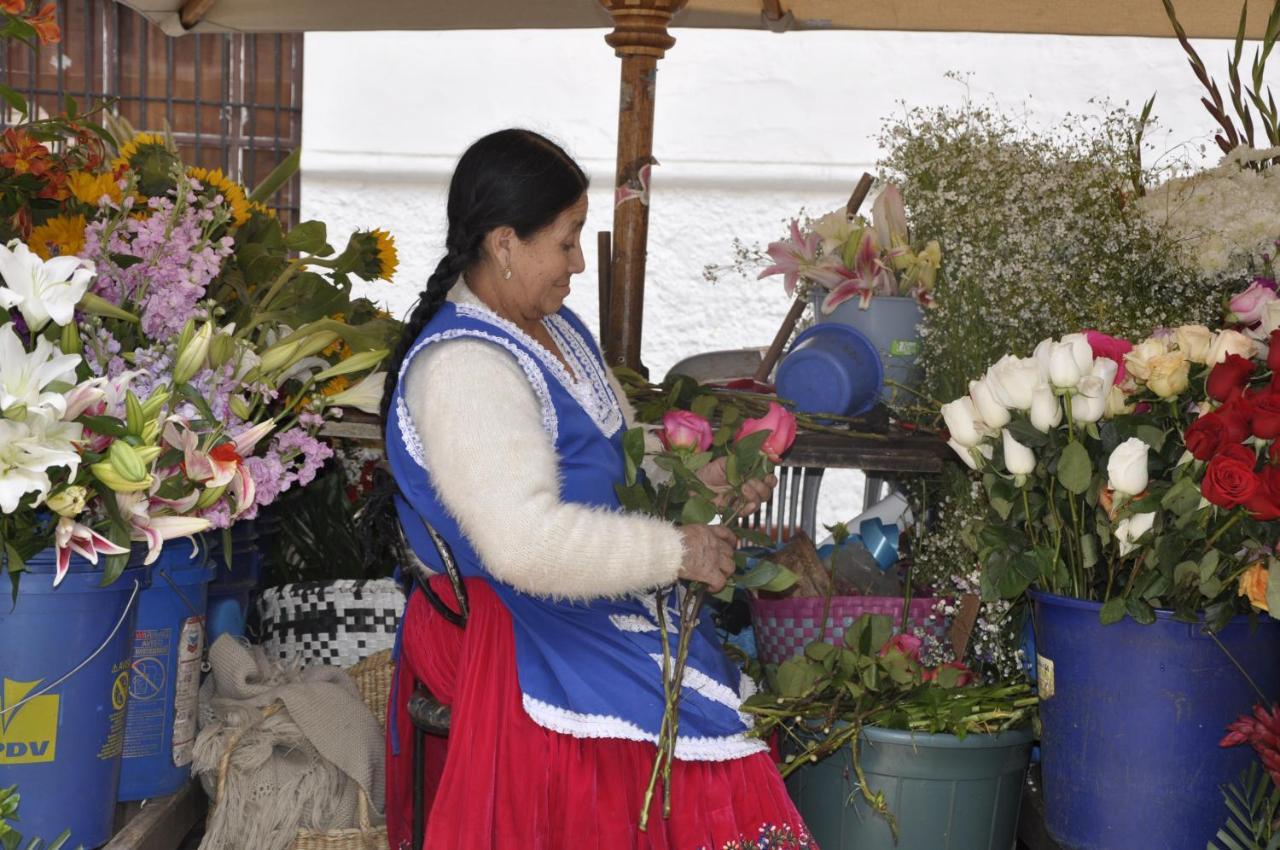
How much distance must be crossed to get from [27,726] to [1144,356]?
1684 mm

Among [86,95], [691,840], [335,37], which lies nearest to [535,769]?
[691,840]

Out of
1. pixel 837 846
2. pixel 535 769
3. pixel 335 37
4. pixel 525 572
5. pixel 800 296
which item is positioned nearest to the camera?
pixel 525 572

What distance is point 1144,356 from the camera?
197cm

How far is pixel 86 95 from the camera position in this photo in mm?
5801

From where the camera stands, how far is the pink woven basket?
2.71 metres

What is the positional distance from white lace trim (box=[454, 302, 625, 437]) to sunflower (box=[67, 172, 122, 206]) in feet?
2.32

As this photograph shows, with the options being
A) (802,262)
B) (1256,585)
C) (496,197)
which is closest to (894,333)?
(802,262)

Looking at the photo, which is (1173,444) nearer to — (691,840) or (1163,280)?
(1163,280)

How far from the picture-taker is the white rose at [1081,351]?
2.02 meters

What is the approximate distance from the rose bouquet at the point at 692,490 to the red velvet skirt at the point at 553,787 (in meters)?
0.06

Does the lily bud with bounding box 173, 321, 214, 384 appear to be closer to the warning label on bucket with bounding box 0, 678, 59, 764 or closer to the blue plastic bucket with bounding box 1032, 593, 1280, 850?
the warning label on bucket with bounding box 0, 678, 59, 764

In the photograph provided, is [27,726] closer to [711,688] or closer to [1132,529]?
[711,688]

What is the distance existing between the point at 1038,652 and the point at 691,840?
0.62m

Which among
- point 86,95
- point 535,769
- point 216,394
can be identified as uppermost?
point 86,95
